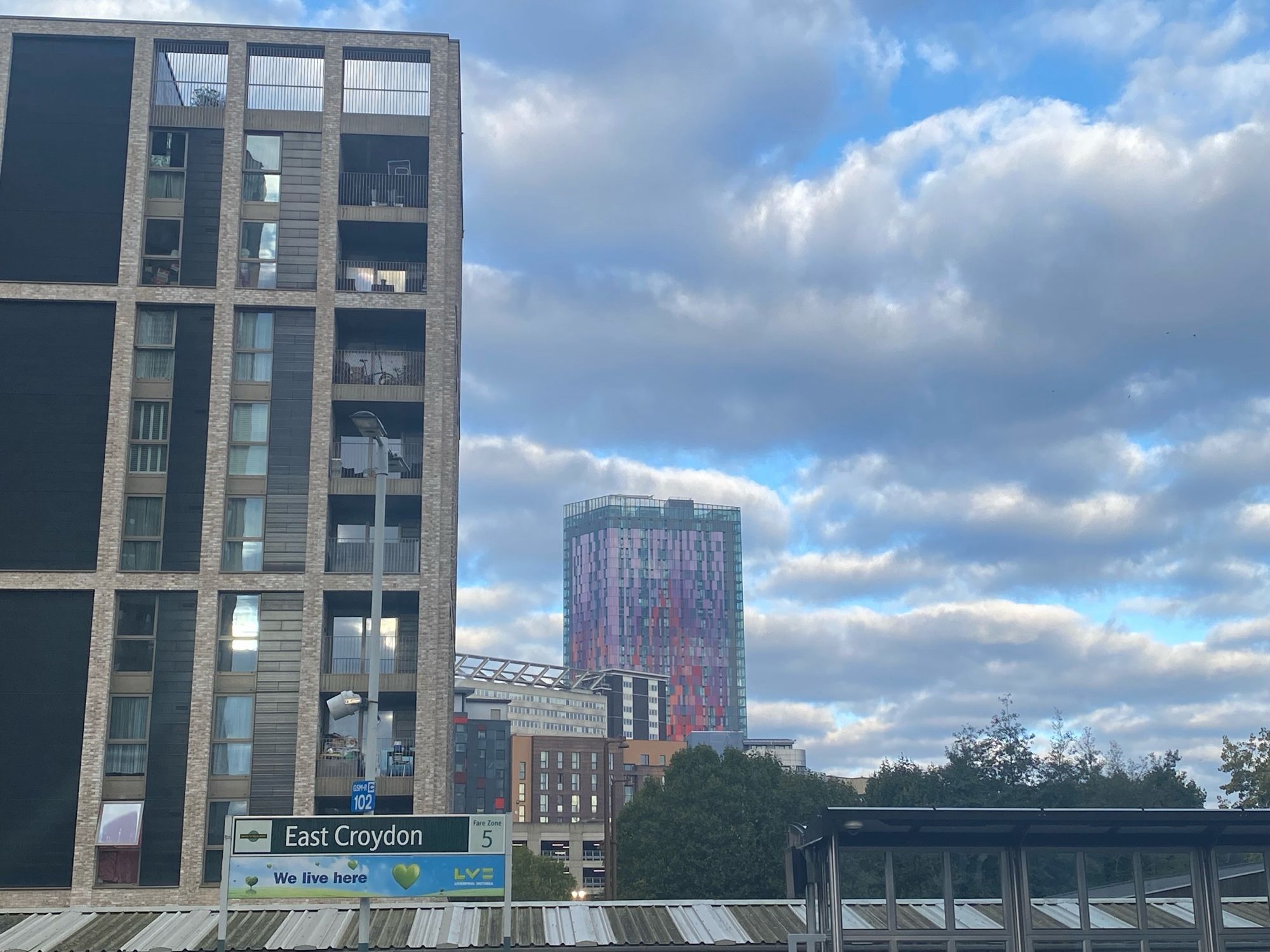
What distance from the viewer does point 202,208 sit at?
51.7 m

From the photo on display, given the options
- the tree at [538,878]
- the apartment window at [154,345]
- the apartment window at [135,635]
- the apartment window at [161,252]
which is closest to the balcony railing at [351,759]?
the apartment window at [135,635]

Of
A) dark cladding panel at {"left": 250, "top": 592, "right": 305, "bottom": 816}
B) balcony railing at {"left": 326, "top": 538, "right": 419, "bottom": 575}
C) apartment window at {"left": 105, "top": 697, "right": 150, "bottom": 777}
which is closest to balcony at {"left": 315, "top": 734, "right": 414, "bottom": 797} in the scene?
dark cladding panel at {"left": 250, "top": 592, "right": 305, "bottom": 816}

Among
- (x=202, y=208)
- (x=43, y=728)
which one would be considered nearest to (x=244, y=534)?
(x=43, y=728)

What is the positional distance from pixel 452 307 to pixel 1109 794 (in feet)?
175

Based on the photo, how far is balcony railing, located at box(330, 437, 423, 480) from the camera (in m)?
50.6

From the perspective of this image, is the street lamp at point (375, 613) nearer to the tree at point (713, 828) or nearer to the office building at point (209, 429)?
the office building at point (209, 429)

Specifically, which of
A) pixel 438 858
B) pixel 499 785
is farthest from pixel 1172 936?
pixel 499 785

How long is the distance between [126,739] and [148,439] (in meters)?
11.2

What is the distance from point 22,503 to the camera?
47844 millimetres

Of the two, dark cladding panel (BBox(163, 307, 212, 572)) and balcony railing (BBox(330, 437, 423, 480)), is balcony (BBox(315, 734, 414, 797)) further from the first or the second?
balcony railing (BBox(330, 437, 423, 480))

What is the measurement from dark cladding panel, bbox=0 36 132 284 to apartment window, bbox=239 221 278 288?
4.70 metres

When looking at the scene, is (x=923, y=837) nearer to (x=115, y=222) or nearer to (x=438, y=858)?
(x=438, y=858)

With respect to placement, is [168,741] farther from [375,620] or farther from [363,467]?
[375,620]

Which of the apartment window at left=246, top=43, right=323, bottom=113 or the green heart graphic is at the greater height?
the apartment window at left=246, top=43, right=323, bottom=113
